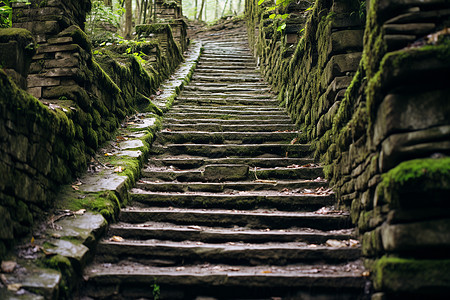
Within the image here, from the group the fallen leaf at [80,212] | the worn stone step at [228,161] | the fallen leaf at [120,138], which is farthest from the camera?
the fallen leaf at [120,138]

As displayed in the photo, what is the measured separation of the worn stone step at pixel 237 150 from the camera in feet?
16.2

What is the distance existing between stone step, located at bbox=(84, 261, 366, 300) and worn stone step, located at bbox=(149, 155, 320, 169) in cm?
202

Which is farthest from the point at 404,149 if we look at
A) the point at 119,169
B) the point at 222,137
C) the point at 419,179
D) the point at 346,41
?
the point at 222,137

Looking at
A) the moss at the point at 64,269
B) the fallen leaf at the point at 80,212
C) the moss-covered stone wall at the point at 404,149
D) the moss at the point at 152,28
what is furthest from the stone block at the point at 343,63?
the moss at the point at 152,28

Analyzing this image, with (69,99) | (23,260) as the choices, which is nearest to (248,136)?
(69,99)

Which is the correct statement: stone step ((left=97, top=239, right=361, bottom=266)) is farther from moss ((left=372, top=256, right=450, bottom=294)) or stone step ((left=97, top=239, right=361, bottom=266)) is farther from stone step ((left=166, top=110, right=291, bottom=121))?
stone step ((left=166, top=110, right=291, bottom=121))

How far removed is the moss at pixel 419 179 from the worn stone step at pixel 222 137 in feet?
10.4

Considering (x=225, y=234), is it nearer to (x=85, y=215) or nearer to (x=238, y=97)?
(x=85, y=215)

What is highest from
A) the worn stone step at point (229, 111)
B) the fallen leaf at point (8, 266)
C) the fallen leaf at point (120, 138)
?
the worn stone step at point (229, 111)

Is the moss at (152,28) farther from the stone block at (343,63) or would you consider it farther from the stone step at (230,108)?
the stone block at (343,63)

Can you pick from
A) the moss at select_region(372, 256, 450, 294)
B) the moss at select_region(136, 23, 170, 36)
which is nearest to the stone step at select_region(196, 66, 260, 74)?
the moss at select_region(136, 23, 170, 36)

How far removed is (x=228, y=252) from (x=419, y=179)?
1.62 m

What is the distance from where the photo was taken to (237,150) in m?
5.04

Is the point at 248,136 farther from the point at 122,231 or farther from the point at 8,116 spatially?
the point at 8,116
